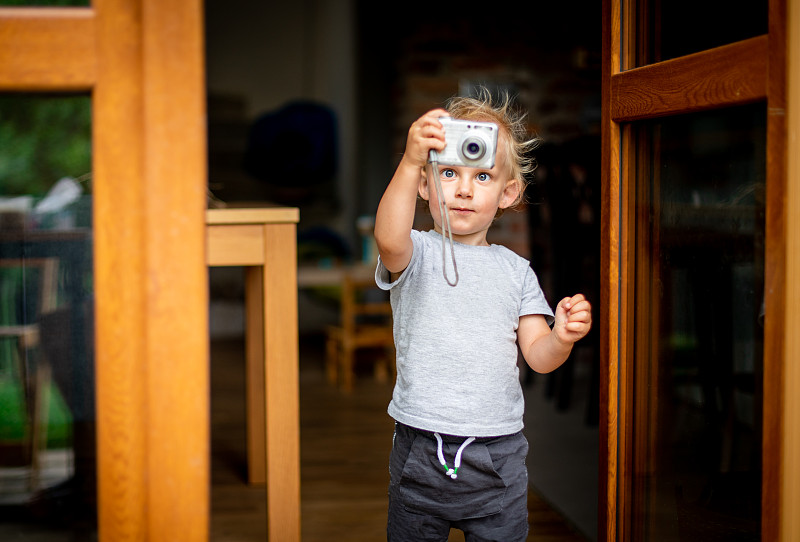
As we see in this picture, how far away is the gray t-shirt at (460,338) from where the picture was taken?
1275mm

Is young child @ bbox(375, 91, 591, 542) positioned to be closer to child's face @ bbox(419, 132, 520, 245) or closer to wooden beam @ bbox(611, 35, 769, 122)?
child's face @ bbox(419, 132, 520, 245)

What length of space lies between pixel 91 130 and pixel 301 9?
5.05 meters

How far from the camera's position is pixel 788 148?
98 cm

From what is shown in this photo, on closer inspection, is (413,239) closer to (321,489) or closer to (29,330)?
(29,330)

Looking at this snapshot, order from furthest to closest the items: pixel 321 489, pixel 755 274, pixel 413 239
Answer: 1. pixel 321 489
2. pixel 413 239
3. pixel 755 274

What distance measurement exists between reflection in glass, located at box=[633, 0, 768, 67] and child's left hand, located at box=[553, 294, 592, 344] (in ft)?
1.27

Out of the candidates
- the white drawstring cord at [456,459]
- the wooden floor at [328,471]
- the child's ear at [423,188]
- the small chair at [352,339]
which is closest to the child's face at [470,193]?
the child's ear at [423,188]

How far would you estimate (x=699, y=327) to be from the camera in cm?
127

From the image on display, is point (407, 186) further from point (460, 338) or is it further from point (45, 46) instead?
point (45, 46)

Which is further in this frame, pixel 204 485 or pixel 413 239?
pixel 413 239

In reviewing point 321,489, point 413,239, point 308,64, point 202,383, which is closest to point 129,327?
point 202,383

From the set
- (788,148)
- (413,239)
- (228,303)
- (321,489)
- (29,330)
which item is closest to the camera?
(788,148)

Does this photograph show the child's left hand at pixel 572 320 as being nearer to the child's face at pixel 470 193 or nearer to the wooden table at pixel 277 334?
the child's face at pixel 470 193

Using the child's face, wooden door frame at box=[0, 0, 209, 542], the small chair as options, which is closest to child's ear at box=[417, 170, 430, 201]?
the child's face
